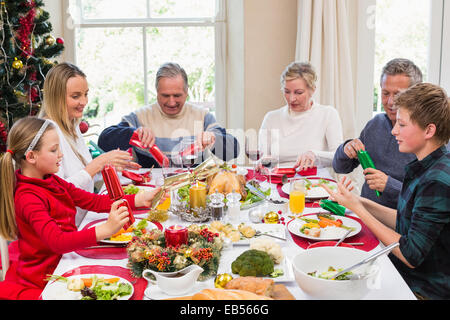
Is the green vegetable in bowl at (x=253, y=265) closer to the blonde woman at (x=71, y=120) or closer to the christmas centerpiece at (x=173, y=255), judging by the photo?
the christmas centerpiece at (x=173, y=255)

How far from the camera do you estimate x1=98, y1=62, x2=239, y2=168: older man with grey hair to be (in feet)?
9.27

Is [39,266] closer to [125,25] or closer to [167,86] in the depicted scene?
[167,86]

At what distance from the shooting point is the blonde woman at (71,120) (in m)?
2.21

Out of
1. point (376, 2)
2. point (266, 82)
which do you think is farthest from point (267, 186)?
point (376, 2)

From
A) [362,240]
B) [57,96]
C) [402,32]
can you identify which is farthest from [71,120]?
[402,32]

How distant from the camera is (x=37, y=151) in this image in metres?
1.70

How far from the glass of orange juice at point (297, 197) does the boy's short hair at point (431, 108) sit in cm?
53

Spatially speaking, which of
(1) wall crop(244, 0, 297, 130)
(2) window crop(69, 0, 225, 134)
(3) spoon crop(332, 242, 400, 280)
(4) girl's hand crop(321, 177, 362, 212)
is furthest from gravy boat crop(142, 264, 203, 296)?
(2) window crop(69, 0, 225, 134)

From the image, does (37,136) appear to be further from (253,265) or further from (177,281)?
(253,265)

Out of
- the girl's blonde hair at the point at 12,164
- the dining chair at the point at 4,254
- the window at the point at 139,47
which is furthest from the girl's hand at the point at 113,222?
the window at the point at 139,47

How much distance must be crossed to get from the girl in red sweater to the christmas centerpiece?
0.16 meters

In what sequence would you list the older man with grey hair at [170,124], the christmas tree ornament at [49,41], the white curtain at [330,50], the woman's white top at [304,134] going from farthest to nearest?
the white curtain at [330,50] → the christmas tree ornament at [49,41] → the woman's white top at [304,134] → the older man with grey hair at [170,124]

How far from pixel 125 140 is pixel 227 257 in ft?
5.04

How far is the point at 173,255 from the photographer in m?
1.33
